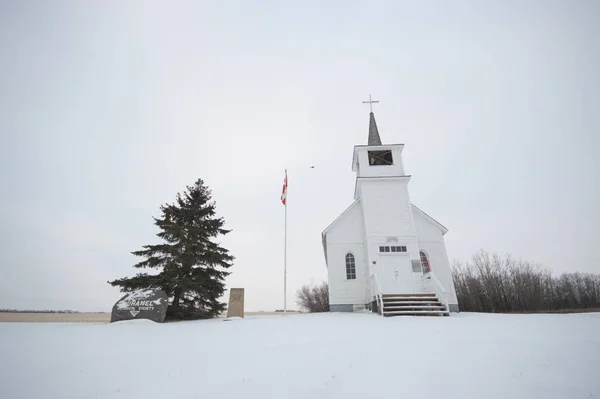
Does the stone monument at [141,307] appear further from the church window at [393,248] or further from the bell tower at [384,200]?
the church window at [393,248]

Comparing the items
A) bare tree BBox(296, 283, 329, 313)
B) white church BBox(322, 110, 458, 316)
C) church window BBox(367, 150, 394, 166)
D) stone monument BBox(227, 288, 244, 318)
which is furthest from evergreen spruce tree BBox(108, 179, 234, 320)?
bare tree BBox(296, 283, 329, 313)

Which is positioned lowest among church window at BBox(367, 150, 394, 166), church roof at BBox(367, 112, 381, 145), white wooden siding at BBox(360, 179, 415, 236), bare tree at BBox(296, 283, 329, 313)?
bare tree at BBox(296, 283, 329, 313)

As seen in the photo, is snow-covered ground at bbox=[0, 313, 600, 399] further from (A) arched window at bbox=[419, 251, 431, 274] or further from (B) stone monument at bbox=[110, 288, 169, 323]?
(A) arched window at bbox=[419, 251, 431, 274]

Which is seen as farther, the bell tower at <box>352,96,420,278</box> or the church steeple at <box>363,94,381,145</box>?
the church steeple at <box>363,94,381,145</box>

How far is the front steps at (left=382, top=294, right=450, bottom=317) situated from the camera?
38.0 feet

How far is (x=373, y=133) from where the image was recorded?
1905 cm

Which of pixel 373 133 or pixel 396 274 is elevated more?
pixel 373 133

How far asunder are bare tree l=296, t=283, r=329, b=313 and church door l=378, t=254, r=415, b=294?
2733 centimetres

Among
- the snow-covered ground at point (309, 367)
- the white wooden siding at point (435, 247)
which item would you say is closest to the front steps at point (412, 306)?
the white wooden siding at point (435, 247)

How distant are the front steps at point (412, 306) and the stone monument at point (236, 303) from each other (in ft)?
22.2

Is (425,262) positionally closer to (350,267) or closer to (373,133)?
(350,267)

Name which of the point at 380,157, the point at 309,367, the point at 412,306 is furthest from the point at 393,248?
the point at 309,367

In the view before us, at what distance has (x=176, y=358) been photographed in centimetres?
439

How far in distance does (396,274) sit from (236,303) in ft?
29.0
